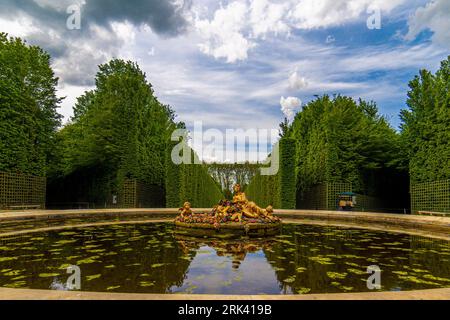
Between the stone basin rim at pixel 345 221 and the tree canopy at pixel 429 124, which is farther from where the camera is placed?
the tree canopy at pixel 429 124

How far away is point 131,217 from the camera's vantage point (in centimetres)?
1708

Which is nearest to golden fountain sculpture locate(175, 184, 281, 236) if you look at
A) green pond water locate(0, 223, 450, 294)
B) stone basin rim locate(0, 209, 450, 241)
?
green pond water locate(0, 223, 450, 294)

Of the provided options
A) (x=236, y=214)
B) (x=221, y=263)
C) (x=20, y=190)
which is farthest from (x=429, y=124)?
(x=20, y=190)

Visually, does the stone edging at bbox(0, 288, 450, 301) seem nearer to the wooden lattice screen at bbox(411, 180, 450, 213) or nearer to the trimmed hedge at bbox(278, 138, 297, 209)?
the wooden lattice screen at bbox(411, 180, 450, 213)

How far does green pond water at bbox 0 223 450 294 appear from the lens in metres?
4.61

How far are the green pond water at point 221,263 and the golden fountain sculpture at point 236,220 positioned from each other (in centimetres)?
62

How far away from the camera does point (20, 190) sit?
18.3m

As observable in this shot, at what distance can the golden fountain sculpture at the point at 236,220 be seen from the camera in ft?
32.5

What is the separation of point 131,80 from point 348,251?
80.4ft

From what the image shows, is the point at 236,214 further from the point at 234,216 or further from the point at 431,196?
the point at 431,196

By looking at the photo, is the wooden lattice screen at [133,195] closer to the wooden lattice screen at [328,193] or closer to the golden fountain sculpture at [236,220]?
the golden fountain sculpture at [236,220]

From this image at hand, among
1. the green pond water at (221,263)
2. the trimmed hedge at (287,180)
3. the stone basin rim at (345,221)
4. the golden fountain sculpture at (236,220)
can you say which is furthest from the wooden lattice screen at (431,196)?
the golden fountain sculpture at (236,220)
